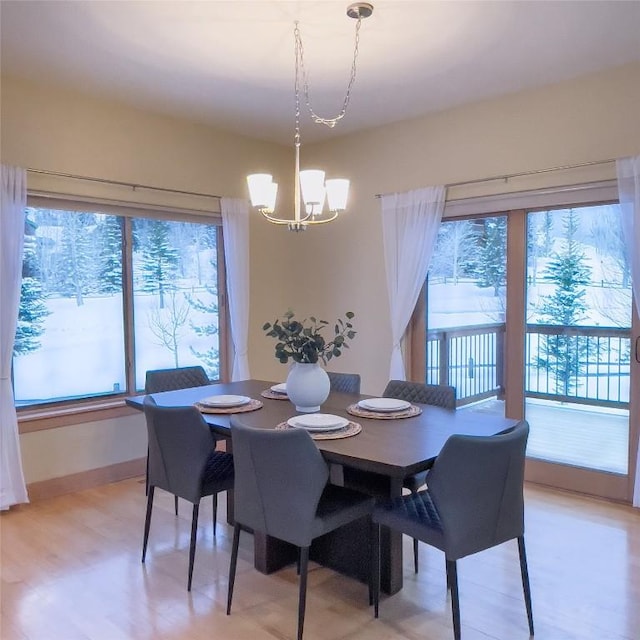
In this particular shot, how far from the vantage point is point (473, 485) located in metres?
2.13

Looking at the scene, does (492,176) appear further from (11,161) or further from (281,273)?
(11,161)

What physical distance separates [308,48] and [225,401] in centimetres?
209

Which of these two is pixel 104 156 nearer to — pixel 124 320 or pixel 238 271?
pixel 124 320

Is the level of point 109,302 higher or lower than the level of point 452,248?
lower

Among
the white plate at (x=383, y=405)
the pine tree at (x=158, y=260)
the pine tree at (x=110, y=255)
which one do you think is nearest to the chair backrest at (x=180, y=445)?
the white plate at (x=383, y=405)

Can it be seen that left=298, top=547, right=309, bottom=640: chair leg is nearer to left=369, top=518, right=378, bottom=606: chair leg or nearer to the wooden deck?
left=369, top=518, right=378, bottom=606: chair leg

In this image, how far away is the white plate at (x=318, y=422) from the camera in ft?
8.46

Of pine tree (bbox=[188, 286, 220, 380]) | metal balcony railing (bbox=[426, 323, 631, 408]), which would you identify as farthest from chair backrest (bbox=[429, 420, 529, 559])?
pine tree (bbox=[188, 286, 220, 380])

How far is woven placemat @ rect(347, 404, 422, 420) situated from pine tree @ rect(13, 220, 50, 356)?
239 centimetres

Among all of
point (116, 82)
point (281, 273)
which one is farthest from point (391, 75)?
point (281, 273)

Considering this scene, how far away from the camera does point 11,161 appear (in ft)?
12.4

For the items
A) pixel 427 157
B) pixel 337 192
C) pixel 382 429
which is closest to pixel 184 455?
pixel 382 429

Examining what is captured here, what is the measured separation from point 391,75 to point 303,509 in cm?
282

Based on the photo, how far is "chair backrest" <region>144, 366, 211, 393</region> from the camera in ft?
12.6
